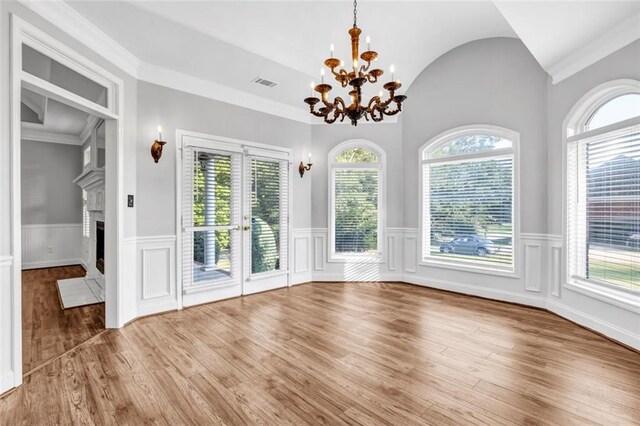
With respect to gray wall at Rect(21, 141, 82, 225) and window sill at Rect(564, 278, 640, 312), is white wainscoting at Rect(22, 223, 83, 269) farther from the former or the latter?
window sill at Rect(564, 278, 640, 312)

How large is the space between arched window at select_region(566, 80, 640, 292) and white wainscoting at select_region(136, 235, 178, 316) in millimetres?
4855

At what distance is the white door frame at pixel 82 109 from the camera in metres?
2.30

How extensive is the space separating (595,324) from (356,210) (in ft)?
11.4

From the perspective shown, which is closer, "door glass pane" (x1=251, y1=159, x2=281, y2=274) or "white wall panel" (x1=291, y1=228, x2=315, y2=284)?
"door glass pane" (x1=251, y1=159, x2=281, y2=274)

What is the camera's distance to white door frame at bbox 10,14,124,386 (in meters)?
2.30

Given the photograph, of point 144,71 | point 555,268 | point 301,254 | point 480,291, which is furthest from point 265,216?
point 555,268

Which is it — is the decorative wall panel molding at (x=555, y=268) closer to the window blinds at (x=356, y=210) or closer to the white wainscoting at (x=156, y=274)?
the window blinds at (x=356, y=210)

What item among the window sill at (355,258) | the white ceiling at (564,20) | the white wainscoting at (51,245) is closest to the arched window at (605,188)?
the white ceiling at (564,20)

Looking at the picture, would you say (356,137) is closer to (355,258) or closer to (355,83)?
(355,258)

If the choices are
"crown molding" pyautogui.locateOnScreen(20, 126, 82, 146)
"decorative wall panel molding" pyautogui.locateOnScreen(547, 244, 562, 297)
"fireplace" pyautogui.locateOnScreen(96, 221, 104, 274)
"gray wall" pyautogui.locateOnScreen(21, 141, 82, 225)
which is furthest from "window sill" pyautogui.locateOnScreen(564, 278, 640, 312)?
"crown molding" pyautogui.locateOnScreen(20, 126, 82, 146)

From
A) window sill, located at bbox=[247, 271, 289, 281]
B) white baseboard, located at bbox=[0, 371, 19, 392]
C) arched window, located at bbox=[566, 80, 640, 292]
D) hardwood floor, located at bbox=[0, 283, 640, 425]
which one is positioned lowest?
hardwood floor, located at bbox=[0, 283, 640, 425]

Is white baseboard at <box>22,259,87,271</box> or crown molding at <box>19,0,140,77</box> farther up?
crown molding at <box>19,0,140,77</box>

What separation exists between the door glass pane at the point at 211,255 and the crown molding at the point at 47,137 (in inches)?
216

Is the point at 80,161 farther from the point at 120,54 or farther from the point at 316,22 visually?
the point at 316,22
